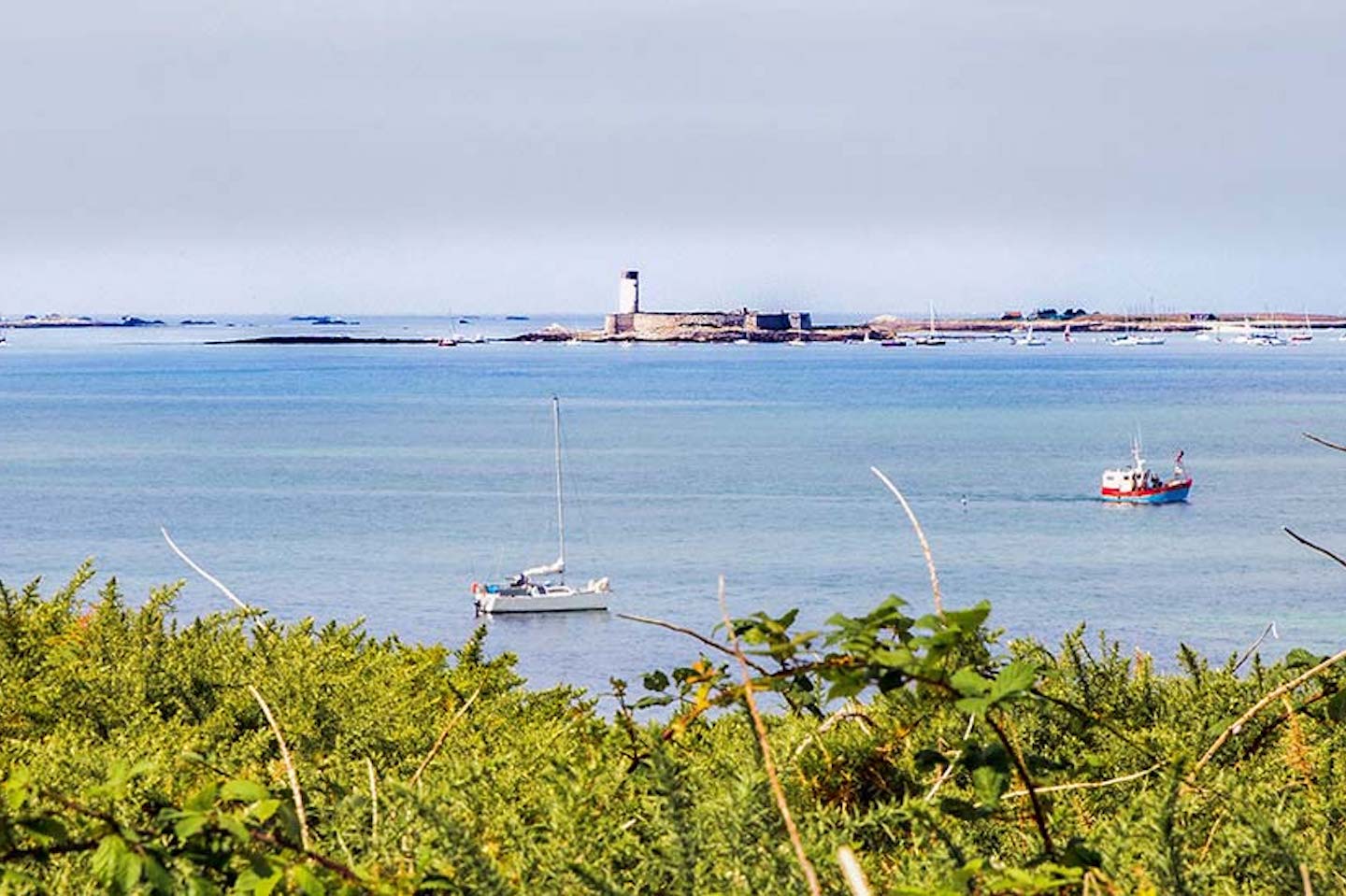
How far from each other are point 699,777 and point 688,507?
188 feet

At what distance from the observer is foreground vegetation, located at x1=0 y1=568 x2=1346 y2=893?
7.91 ft

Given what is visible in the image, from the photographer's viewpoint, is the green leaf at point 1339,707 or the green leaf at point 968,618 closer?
the green leaf at point 968,618

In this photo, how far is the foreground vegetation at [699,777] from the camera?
7.91 feet

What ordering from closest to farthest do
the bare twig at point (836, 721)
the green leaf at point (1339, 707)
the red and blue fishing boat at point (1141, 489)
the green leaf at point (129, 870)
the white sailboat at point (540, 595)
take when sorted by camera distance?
the green leaf at point (129, 870) < the green leaf at point (1339, 707) < the bare twig at point (836, 721) < the white sailboat at point (540, 595) < the red and blue fishing boat at point (1141, 489)

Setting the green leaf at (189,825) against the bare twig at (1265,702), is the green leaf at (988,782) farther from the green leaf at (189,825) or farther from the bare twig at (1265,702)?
the green leaf at (189,825)

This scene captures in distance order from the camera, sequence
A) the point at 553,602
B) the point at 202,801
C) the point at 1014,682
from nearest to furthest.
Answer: the point at 202,801
the point at 1014,682
the point at 553,602

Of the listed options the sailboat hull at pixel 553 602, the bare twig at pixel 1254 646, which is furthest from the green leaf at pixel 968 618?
the sailboat hull at pixel 553 602

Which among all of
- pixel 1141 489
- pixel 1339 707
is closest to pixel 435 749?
pixel 1339 707

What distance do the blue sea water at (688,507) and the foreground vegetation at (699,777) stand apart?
29.0m

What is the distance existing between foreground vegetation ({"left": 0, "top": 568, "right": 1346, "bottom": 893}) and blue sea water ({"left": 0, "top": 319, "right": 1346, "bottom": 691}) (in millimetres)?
28957

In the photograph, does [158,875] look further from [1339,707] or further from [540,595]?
[540,595]

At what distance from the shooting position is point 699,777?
338 centimetres

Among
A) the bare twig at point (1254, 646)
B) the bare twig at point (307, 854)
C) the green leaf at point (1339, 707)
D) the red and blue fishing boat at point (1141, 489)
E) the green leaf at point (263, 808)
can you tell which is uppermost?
the green leaf at point (263, 808)

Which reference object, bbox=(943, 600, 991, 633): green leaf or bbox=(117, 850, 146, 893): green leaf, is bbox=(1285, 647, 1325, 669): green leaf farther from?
bbox=(117, 850, 146, 893): green leaf
